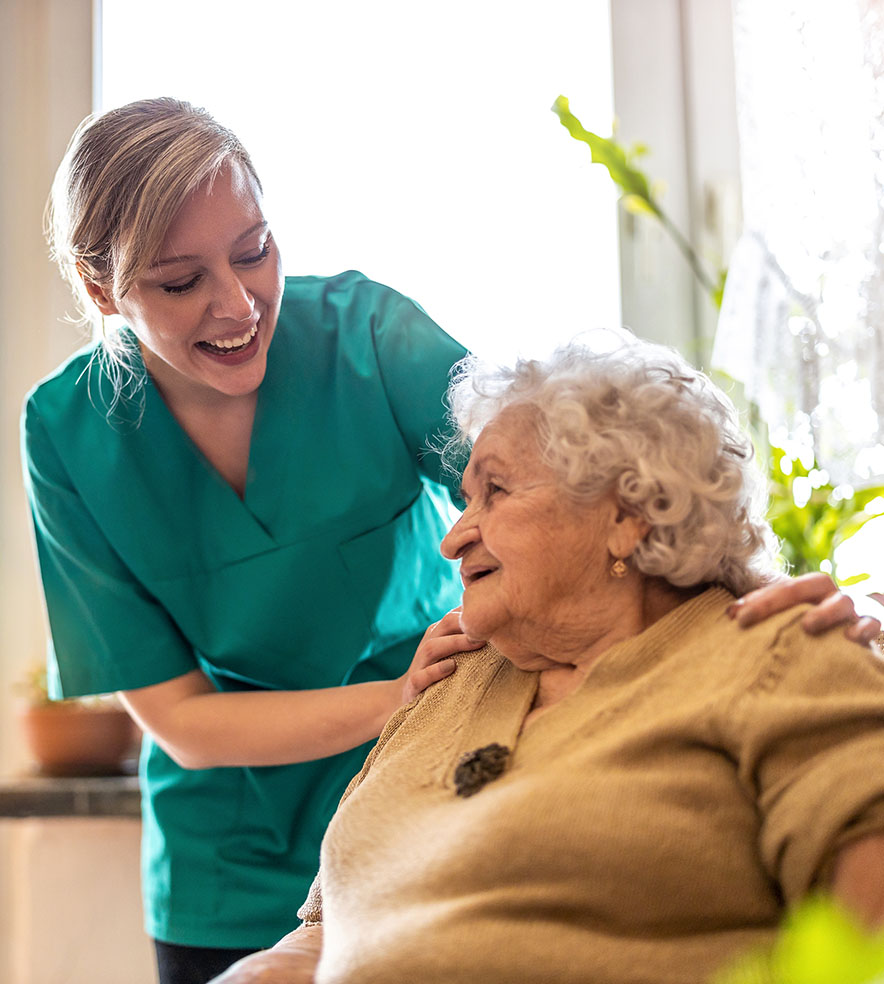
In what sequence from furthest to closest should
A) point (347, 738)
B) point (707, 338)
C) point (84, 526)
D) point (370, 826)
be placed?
point (707, 338), point (84, 526), point (347, 738), point (370, 826)

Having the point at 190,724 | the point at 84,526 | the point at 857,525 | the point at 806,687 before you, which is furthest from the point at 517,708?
the point at 857,525

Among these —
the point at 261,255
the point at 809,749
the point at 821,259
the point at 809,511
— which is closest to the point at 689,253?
the point at 821,259

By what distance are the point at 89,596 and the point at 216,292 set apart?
524 mm

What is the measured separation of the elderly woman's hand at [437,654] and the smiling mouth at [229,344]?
18.5 inches

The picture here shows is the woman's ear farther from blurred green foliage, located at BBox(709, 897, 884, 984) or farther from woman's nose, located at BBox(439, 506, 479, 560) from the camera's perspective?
blurred green foliage, located at BBox(709, 897, 884, 984)

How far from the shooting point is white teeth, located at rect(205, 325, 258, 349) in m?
→ 1.47

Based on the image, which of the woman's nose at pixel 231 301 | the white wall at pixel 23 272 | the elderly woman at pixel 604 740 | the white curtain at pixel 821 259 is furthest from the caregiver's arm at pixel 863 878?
the white wall at pixel 23 272

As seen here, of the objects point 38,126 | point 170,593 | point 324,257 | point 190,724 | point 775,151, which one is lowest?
point 190,724

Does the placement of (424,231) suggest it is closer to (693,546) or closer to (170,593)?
(170,593)

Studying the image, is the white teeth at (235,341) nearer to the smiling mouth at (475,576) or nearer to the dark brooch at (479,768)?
the smiling mouth at (475,576)

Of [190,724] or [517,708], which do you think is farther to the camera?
[190,724]

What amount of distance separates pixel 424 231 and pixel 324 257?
24 cm

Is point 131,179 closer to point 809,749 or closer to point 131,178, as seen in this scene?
point 131,178

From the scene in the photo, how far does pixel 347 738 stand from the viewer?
148 centimetres
